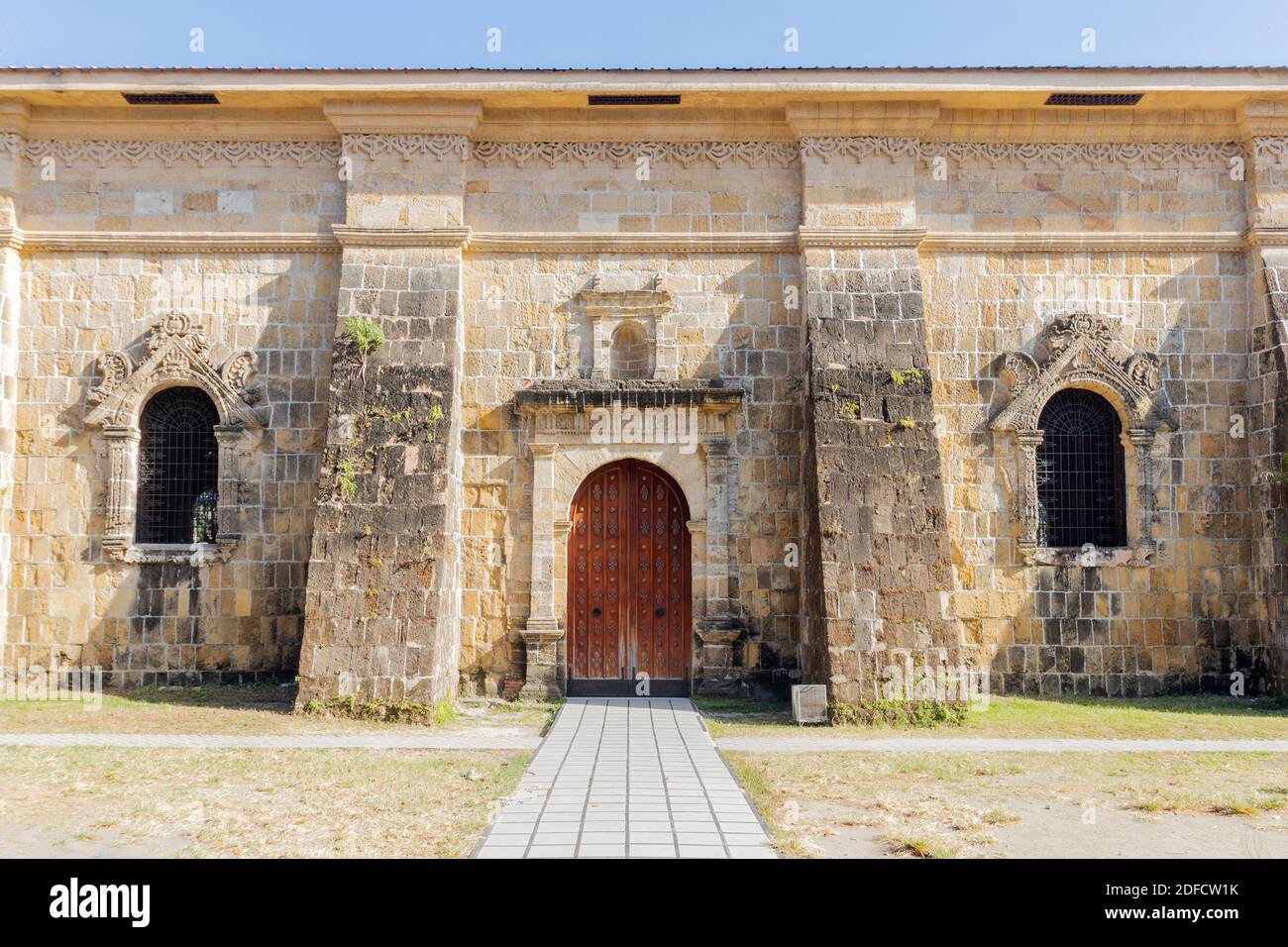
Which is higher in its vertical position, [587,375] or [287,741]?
[587,375]

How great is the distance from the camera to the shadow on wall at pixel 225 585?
36.9 feet

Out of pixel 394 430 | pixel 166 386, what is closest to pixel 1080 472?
pixel 394 430

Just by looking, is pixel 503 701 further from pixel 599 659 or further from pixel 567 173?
pixel 567 173

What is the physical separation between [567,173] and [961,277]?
4.77 metres

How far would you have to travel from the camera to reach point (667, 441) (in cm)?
1127

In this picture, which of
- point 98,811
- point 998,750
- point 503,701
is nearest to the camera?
point 98,811

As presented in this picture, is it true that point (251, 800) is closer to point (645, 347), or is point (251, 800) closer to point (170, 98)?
point (645, 347)

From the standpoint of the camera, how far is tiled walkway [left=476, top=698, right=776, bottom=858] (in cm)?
530

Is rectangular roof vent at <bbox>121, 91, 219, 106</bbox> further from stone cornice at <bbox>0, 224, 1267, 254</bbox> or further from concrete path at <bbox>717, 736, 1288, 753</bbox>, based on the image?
concrete path at <bbox>717, 736, 1288, 753</bbox>

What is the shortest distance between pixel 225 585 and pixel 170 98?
563 centimetres

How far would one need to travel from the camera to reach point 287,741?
343 inches

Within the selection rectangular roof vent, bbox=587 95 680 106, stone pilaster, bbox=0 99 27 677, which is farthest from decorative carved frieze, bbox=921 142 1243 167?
stone pilaster, bbox=0 99 27 677

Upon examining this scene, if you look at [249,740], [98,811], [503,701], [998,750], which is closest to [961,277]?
[998,750]

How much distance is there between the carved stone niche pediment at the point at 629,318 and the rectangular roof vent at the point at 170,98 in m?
4.77
